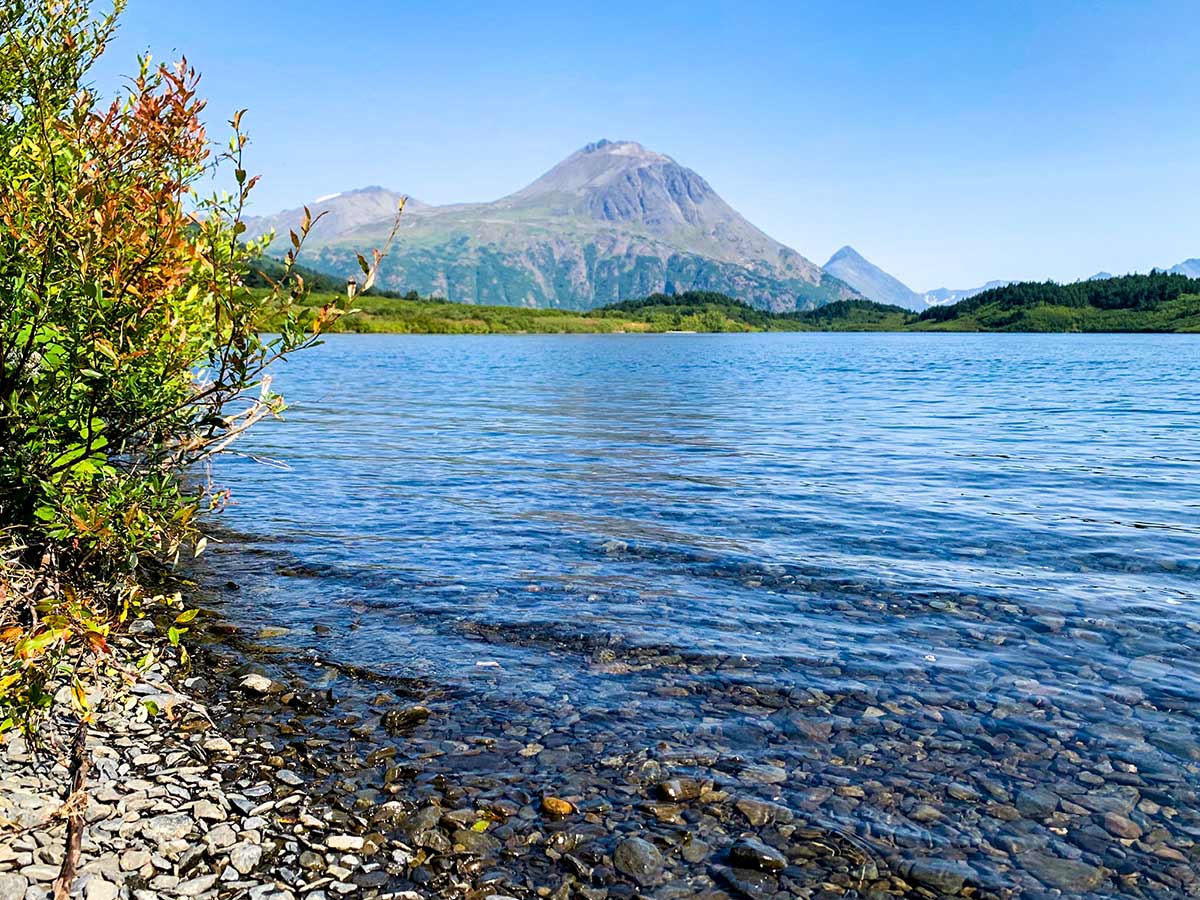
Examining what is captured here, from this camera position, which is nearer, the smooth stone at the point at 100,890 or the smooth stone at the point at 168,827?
the smooth stone at the point at 100,890

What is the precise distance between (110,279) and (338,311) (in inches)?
71.2

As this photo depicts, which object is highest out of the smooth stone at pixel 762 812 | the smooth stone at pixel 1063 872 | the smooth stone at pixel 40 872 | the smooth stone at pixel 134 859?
the smooth stone at pixel 40 872

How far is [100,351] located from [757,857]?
794 centimetres

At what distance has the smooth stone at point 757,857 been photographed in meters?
8.73

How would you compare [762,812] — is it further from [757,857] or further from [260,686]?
[260,686]

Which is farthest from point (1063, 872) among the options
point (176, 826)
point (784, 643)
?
point (176, 826)

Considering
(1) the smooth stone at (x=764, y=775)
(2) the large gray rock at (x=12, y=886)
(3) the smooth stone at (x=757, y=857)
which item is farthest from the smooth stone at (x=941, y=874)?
(2) the large gray rock at (x=12, y=886)

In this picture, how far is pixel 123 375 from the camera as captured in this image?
773 centimetres

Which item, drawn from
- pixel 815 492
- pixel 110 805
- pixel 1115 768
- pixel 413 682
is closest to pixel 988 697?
pixel 1115 768

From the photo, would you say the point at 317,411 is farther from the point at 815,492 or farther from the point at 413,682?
the point at 413,682

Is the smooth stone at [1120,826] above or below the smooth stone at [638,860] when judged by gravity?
above

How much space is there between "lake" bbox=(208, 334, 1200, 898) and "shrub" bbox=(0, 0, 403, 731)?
4.61 metres

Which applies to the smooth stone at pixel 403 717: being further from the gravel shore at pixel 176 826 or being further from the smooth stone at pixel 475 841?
the smooth stone at pixel 475 841

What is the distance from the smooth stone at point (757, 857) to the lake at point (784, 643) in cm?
6
